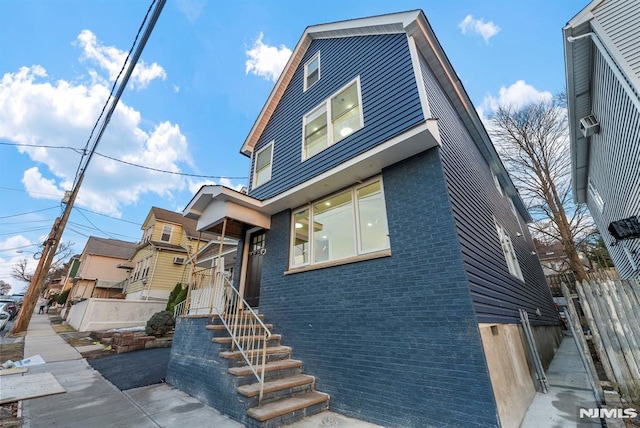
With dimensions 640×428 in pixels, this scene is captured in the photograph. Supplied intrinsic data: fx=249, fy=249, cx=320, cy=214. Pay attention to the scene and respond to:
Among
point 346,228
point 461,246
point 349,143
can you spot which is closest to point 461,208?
point 461,246

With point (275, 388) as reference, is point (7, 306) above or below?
above

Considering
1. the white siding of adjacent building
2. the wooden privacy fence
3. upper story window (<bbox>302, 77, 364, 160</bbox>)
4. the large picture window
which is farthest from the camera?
upper story window (<bbox>302, 77, 364, 160</bbox>)

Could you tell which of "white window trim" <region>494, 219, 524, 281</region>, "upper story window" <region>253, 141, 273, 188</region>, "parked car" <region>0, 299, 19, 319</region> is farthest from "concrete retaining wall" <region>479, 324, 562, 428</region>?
"parked car" <region>0, 299, 19, 319</region>

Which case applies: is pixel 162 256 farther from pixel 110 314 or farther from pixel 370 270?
pixel 370 270

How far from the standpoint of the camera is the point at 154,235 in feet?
60.7

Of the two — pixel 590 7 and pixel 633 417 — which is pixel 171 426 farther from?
pixel 590 7

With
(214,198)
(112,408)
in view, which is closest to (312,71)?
(214,198)

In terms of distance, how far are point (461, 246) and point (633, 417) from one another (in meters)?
2.96

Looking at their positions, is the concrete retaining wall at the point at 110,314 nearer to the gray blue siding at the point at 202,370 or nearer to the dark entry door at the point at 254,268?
the gray blue siding at the point at 202,370

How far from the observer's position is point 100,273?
81.6ft

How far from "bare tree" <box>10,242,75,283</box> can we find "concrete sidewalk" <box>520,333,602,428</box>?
175ft

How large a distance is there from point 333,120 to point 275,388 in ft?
18.0

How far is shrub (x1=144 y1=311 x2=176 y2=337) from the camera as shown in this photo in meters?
10.1

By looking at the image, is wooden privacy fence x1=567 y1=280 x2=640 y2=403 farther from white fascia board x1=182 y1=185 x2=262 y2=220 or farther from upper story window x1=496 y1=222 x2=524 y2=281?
white fascia board x1=182 y1=185 x2=262 y2=220
